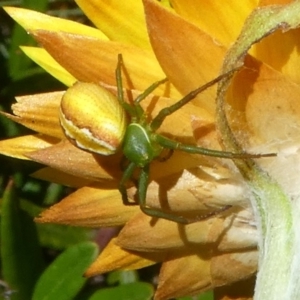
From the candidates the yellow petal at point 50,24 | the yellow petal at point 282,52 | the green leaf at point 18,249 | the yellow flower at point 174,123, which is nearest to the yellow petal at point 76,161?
the yellow flower at point 174,123

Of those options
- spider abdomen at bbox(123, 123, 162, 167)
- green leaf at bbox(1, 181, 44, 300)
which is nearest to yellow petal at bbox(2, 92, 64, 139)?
spider abdomen at bbox(123, 123, 162, 167)

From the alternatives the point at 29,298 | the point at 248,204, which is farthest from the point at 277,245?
the point at 29,298

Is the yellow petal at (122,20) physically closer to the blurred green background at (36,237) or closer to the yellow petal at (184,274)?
the yellow petal at (184,274)

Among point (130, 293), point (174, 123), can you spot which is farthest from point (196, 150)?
point (130, 293)

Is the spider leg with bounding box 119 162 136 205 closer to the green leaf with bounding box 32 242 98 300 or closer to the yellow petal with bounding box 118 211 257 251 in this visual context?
the yellow petal with bounding box 118 211 257 251

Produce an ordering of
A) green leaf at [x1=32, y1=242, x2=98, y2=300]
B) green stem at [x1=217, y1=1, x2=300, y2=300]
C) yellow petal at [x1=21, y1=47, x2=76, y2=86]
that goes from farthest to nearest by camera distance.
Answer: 1. green leaf at [x1=32, y1=242, x2=98, y2=300]
2. yellow petal at [x1=21, y1=47, x2=76, y2=86]
3. green stem at [x1=217, y1=1, x2=300, y2=300]

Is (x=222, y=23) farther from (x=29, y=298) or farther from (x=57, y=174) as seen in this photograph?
(x=29, y=298)
